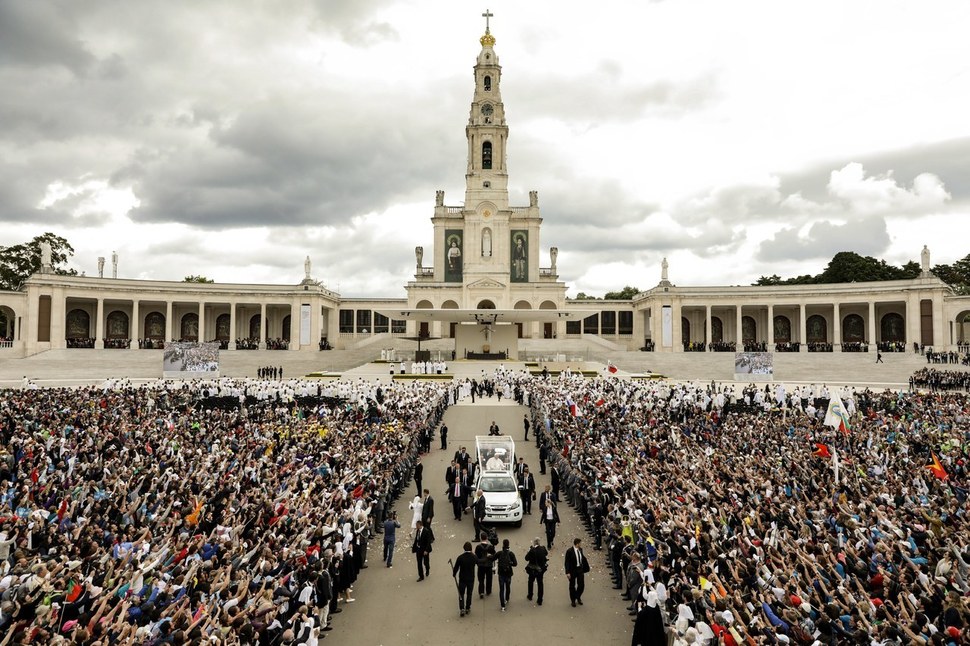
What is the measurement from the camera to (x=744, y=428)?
65.9 feet

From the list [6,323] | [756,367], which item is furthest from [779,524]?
[6,323]

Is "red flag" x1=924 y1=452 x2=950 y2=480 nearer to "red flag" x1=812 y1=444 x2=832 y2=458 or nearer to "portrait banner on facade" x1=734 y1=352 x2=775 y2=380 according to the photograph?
"red flag" x1=812 y1=444 x2=832 y2=458

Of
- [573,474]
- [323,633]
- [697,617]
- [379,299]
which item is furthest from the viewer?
[379,299]

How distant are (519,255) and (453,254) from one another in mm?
7710

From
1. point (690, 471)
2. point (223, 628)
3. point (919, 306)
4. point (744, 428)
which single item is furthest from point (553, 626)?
point (919, 306)

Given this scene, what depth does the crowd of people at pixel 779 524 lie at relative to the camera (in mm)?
6980

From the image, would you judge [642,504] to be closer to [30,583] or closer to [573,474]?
[573,474]

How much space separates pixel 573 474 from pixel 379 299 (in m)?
60.8

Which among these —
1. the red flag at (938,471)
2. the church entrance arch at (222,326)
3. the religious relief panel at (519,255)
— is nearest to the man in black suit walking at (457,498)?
the red flag at (938,471)

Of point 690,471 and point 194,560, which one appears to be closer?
point 194,560

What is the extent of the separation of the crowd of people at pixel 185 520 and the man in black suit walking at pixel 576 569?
362 cm

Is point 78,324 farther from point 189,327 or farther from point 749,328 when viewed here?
point 749,328

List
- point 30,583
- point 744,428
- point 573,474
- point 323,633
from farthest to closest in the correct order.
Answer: point 744,428
point 573,474
point 323,633
point 30,583

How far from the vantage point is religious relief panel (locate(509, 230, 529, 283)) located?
238 feet
